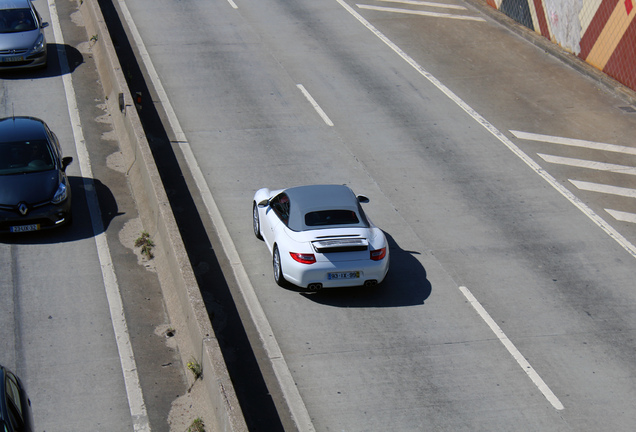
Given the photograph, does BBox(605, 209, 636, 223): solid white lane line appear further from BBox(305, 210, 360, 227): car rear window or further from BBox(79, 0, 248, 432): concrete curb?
BBox(79, 0, 248, 432): concrete curb

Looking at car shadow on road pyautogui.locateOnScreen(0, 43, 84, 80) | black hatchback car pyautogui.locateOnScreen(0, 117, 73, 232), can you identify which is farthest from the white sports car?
car shadow on road pyautogui.locateOnScreen(0, 43, 84, 80)

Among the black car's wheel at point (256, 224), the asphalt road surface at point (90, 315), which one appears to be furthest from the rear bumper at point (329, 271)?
the asphalt road surface at point (90, 315)

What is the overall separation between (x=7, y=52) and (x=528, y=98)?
14238mm

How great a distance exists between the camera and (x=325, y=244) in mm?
12180

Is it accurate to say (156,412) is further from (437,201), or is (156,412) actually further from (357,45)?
(357,45)

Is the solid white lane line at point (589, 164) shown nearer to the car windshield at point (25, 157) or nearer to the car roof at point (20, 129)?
the car windshield at point (25, 157)

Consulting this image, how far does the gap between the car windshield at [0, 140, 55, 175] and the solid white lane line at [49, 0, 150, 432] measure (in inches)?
45.4

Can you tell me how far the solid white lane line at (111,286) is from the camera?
10227 millimetres

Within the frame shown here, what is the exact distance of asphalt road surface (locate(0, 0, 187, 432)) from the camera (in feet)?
33.4

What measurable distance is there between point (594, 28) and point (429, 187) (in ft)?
32.8

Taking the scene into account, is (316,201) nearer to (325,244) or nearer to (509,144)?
(325,244)

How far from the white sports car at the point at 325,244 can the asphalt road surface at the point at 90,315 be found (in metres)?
2.15

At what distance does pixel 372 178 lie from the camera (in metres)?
16.6

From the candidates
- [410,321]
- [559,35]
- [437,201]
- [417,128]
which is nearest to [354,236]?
[410,321]
